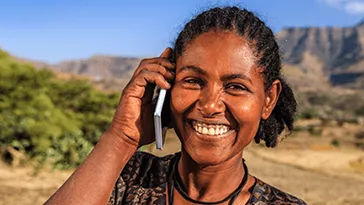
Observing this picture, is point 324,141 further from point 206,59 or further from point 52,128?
point 206,59

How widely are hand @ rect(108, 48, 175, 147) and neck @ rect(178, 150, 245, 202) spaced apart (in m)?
0.18

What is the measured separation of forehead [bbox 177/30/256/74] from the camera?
1684 millimetres

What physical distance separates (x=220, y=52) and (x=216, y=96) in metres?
0.14

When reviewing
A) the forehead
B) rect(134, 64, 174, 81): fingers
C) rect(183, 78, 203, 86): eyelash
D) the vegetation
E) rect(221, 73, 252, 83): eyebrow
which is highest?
the forehead

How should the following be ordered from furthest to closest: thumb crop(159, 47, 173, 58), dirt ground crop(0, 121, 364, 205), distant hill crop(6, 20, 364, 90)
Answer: distant hill crop(6, 20, 364, 90) < dirt ground crop(0, 121, 364, 205) < thumb crop(159, 47, 173, 58)

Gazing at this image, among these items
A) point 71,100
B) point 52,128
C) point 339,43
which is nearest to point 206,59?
point 52,128

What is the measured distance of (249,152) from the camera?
19094 millimetres

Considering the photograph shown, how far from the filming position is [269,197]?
1835mm

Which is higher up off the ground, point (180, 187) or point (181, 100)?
point (181, 100)

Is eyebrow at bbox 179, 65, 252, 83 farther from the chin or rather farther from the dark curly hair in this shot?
the chin

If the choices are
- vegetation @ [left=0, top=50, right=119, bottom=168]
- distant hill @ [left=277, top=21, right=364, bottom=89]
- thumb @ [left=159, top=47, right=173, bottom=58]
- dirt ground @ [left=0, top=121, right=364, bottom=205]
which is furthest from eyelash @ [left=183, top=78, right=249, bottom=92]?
distant hill @ [left=277, top=21, right=364, bottom=89]

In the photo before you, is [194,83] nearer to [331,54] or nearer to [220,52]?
[220,52]

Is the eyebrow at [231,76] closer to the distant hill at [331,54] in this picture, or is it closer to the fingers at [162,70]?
the fingers at [162,70]

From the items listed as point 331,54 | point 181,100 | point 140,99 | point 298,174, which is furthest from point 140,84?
point 331,54
